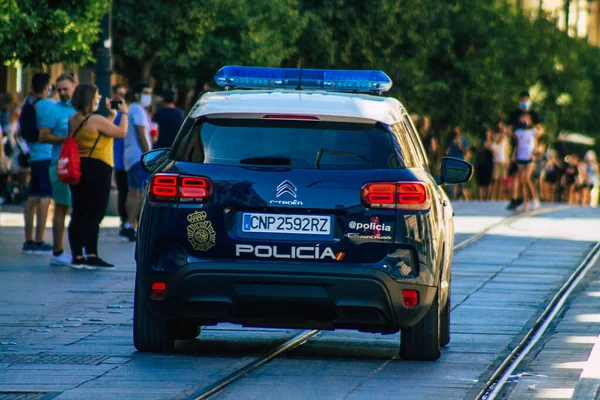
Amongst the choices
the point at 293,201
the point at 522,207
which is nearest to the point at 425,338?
the point at 293,201

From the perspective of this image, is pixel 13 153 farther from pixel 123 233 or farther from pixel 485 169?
pixel 485 169

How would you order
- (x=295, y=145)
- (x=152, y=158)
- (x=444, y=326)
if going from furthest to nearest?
(x=152, y=158) < (x=444, y=326) < (x=295, y=145)

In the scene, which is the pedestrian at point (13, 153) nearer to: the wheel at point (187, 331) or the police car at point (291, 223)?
the wheel at point (187, 331)

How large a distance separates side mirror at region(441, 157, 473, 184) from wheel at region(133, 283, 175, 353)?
6.38ft

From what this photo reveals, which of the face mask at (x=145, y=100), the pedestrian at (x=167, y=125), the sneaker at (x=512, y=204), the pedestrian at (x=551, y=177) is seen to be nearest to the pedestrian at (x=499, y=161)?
the pedestrian at (x=551, y=177)

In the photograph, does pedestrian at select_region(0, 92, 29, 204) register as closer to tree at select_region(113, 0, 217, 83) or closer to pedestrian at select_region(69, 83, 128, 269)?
tree at select_region(113, 0, 217, 83)

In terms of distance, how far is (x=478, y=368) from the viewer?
8.99 meters

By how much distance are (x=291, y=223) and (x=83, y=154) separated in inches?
238

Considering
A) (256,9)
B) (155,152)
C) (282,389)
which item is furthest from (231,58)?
(282,389)

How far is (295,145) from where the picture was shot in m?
8.84

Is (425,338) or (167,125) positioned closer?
(425,338)

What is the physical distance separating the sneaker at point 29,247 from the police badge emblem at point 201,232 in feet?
25.6

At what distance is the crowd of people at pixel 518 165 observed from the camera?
25.9m

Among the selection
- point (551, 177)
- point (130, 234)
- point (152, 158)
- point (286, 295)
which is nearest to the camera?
point (286, 295)
